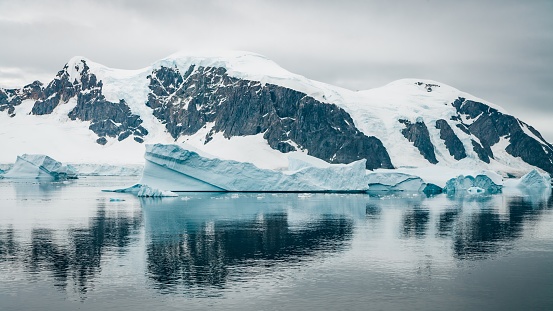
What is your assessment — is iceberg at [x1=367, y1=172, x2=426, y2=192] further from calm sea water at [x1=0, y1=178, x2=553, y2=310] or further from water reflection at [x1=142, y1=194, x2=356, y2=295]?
calm sea water at [x1=0, y1=178, x2=553, y2=310]

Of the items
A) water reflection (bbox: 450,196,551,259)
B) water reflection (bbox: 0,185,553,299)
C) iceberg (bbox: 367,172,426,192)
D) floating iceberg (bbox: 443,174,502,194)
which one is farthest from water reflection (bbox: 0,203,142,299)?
floating iceberg (bbox: 443,174,502,194)

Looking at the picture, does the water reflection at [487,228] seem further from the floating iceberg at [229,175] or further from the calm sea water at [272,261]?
the floating iceberg at [229,175]

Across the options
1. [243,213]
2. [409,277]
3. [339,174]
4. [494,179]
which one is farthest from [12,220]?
[494,179]

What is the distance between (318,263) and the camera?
1313 inches

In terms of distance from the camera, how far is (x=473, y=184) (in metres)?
111

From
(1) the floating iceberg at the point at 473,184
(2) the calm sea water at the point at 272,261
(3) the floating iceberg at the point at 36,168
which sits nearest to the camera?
(2) the calm sea water at the point at 272,261

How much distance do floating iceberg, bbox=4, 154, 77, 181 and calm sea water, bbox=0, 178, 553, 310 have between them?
8502 centimetres

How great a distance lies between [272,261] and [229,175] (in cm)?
5662

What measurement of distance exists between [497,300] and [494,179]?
95.6 meters

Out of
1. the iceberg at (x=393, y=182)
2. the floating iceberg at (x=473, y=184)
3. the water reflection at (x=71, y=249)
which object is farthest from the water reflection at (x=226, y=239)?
the floating iceberg at (x=473, y=184)

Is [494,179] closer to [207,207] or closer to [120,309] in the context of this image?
[207,207]

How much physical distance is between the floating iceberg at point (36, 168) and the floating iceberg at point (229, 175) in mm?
62125

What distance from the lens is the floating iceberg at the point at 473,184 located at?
10488 cm

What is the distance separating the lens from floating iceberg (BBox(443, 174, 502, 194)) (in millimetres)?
104875
